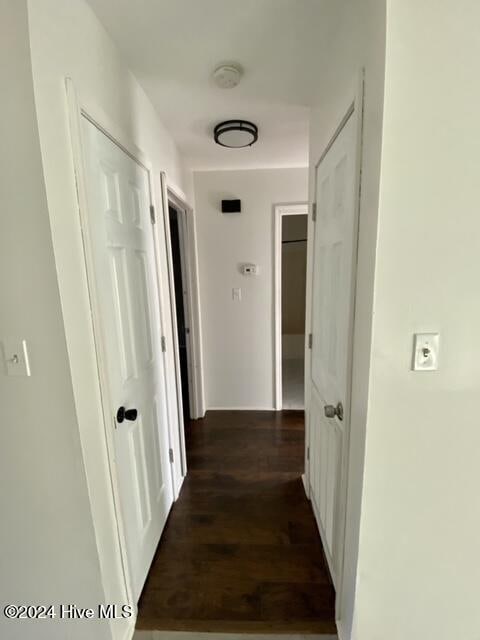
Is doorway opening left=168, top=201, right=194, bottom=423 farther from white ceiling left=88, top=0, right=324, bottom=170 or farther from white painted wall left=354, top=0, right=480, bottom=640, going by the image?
white painted wall left=354, top=0, right=480, bottom=640

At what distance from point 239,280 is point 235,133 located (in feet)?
4.28

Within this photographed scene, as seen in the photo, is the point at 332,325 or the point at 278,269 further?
the point at 278,269

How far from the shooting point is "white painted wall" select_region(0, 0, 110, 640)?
0.82 meters

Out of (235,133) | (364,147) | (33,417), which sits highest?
(235,133)

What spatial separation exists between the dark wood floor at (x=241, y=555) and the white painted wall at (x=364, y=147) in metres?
0.26

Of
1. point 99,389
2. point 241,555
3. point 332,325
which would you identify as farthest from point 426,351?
point 241,555

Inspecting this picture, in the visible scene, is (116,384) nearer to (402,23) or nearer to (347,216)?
(347,216)

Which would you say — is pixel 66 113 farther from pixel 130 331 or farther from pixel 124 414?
pixel 124 414

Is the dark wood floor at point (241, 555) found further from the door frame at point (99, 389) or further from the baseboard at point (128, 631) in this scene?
the door frame at point (99, 389)

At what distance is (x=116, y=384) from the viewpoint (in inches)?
47.3

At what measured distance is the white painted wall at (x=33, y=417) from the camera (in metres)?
0.82

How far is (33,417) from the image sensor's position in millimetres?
979

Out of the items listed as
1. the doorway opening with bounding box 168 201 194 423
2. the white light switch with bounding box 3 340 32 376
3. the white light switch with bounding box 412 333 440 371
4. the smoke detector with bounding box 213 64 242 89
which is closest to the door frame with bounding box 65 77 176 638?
the white light switch with bounding box 3 340 32 376

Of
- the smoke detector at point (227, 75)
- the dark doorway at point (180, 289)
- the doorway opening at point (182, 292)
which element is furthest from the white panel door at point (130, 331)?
the dark doorway at point (180, 289)
